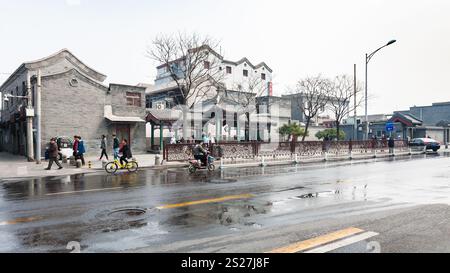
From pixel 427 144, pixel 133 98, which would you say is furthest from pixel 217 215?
pixel 427 144

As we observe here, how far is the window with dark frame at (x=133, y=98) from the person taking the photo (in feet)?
91.9

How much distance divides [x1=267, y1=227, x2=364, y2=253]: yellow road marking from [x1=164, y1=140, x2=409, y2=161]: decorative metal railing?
45.9ft

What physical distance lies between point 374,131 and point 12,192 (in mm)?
50315

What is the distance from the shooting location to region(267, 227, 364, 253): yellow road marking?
14.7 ft

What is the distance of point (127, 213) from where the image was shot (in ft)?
22.3

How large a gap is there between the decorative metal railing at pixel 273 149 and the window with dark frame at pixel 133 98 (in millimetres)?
10405

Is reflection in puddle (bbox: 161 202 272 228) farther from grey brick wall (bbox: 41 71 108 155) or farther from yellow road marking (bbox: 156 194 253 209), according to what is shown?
grey brick wall (bbox: 41 71 108 155)

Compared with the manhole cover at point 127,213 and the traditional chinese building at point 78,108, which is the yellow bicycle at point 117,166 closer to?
the manhole cover at point 127,213

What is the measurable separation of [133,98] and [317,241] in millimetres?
26134

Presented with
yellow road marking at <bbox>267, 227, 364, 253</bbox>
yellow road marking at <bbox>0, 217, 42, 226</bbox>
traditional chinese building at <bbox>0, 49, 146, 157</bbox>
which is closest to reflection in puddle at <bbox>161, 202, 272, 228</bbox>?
yellow road marking at <bbox>267, 227, 364, 253</bbox>

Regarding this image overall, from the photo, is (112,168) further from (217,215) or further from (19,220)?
(217,215)

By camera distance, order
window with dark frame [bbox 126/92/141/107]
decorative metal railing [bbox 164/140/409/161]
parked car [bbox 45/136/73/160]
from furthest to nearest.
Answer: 1. window with dark frame [bbox 126/92/141/107]
2. parked car [bbox 45/136/73/160]
3. decorative metal railing [bbox 164/140/409/161]

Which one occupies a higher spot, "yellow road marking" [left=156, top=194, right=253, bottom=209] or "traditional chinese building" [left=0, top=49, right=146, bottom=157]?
"traditional chinese building" [left=0, top=49, right=146, bottom=157]

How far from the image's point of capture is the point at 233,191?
957cm
